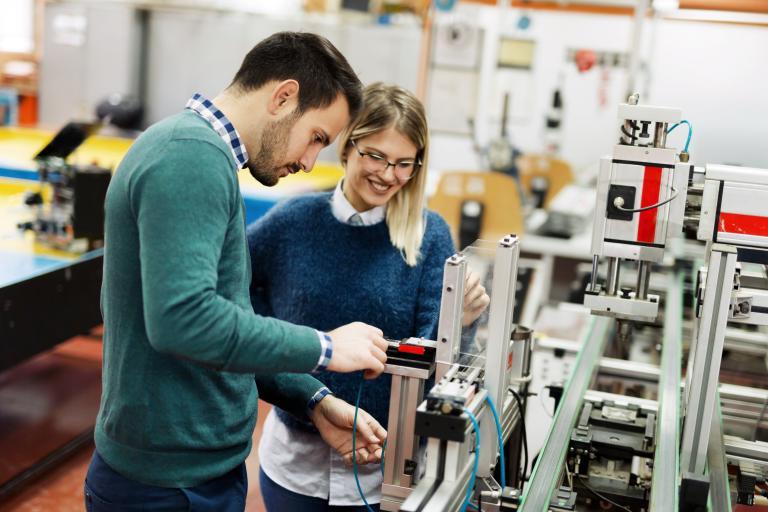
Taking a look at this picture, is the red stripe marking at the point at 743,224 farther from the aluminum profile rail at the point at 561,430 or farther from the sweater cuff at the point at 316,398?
the sweater cuff at the point at 316,398

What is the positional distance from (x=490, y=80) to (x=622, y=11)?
4.73 feet

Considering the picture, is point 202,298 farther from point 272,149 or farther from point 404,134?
point 404,134

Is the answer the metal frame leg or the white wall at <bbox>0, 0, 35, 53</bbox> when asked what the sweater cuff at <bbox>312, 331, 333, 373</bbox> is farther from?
the white wall at <bbox>0, 0, 35, 53</bbox>

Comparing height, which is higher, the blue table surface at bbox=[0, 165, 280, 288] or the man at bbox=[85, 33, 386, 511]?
the man at bbox=[85, 33, 386, 511]

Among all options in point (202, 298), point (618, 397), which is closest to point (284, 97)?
point (202, 298)

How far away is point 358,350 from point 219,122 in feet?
1.27

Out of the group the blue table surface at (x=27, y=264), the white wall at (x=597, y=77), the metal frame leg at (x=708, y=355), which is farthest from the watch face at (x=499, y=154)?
the metal frame leg at (x=708, y=355)

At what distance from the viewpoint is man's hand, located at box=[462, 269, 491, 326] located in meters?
1.48

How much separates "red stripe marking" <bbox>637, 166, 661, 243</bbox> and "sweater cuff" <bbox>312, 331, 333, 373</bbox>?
85 cm

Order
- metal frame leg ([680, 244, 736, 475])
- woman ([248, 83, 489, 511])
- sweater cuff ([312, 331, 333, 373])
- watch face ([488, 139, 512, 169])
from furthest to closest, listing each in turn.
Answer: watch face ([488, 139, 512, 169]), woman ([248, 83, 489, 511]), metal frame leg ([680, 244, 736, 475]), sweater cuff ([312, 331, 333, 373])

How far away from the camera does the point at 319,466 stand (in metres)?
1.79

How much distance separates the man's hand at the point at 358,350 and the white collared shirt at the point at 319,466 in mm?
514

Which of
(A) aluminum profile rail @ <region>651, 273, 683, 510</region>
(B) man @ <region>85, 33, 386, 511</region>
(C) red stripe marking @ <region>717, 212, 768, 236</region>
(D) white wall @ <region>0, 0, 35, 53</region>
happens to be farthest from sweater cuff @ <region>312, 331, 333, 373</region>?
(D) white wall @ <region>0, 0, 35, 53</region>

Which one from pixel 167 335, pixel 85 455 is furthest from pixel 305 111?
pixel 85 455
